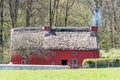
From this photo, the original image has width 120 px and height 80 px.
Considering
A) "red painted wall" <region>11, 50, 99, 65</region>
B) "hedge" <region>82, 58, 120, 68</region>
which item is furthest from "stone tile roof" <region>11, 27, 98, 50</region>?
"hedge" <region>82, 58, 120, 68</region>

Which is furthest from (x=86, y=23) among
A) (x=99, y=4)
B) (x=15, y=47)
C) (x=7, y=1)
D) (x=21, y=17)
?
(x=15, y=47)

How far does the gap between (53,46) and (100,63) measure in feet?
39.9

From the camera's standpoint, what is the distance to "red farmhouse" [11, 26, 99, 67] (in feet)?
181

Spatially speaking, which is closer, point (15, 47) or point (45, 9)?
point (15, 47)

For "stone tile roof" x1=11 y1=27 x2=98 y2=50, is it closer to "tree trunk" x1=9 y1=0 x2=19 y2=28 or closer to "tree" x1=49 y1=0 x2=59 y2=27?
"tree trunk" x1=9 y1=0 x2=19 y2=28

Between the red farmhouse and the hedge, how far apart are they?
7.79 meters

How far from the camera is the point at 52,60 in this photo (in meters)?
56.2

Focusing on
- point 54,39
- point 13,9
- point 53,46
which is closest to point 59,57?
point 53,46

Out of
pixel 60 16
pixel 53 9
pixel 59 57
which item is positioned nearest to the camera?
pixel 59 57

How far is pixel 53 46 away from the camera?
187 ft

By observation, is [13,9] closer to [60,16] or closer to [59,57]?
[60,16]

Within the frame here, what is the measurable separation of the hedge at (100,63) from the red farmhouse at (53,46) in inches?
307

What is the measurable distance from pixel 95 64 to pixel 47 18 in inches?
1053

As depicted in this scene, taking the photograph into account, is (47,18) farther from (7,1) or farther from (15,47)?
(15,47)
